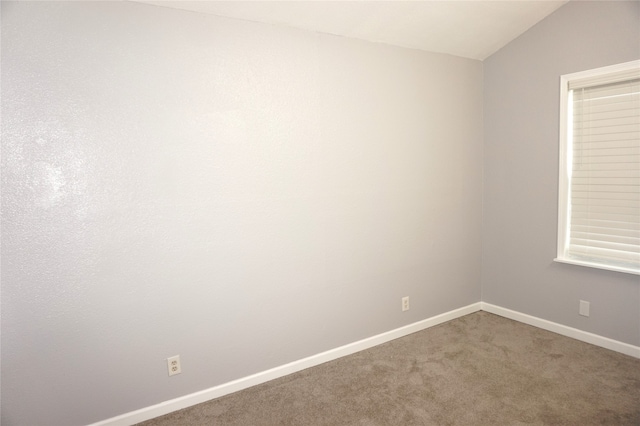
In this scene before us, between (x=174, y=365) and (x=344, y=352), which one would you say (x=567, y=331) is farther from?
(x=174, y=365)

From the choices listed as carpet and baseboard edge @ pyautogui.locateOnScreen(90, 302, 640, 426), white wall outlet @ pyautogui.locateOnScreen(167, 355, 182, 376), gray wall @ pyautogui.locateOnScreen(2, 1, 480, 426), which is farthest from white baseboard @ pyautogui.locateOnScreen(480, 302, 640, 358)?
white wall outlet @ pyautogui.locateOnScreen(167, 355, 182, 376)

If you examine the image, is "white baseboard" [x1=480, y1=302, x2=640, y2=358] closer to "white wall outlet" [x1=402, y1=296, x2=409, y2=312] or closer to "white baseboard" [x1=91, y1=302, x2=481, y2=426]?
"white baseboard" [x1=91, y1=302, x2=481, y2=426]

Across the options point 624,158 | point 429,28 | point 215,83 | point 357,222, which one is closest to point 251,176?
point 215,83

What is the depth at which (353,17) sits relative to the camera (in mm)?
2650

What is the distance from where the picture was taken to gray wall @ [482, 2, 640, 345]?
2.87 metres

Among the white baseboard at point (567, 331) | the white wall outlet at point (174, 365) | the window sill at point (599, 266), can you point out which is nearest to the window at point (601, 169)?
the window sill at point (599, 266)

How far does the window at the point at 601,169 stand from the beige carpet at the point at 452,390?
76 centimetres

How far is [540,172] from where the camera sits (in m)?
3.31

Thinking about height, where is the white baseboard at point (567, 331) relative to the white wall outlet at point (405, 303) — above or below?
below

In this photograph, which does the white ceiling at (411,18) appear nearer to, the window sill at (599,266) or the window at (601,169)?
Result: the window at (601,169)

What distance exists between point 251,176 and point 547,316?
276 cm

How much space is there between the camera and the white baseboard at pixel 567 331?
2.87m

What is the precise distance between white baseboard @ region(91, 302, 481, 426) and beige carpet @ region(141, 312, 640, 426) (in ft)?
0.14

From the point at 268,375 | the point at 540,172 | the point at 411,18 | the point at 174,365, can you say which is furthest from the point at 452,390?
the point at 411,18
